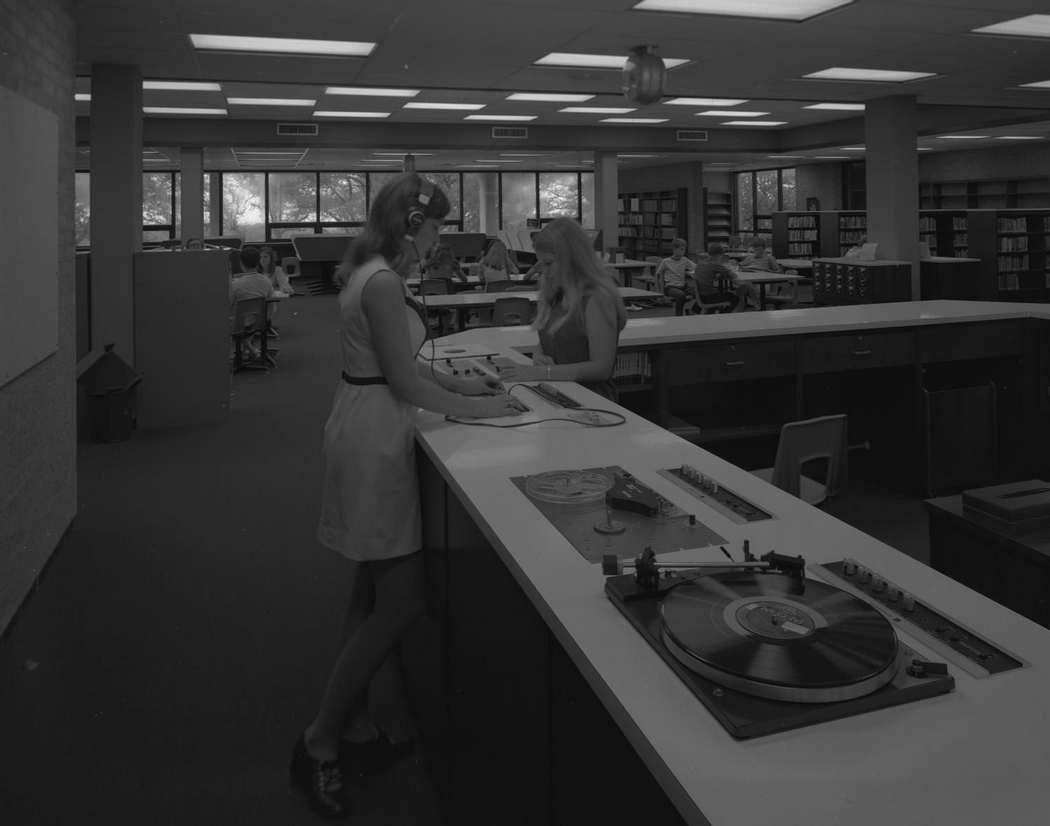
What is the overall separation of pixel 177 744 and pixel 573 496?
5.18ft

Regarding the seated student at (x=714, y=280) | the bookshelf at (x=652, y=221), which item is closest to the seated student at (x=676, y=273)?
the seated student at (x=714, y=280)

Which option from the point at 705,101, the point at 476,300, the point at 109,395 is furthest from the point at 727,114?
the point at 109,395

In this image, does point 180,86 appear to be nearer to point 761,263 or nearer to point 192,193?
point 192,193

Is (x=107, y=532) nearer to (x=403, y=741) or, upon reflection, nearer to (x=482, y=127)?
(x=403, y=741)

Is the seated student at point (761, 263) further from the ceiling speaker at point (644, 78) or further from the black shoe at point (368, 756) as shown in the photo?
the black shoe at point (368, 756)

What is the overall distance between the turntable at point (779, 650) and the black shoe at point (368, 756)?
149 cm

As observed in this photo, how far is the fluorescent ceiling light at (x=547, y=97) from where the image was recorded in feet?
30.7

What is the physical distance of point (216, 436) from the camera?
6613 mm

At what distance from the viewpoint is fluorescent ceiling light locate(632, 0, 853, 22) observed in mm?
5574

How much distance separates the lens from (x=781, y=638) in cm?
109

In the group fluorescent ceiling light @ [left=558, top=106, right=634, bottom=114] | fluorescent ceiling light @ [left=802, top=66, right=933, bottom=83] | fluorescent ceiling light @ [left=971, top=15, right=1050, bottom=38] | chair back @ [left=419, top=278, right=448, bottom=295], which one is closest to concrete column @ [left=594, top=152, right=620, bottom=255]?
fluorescent ceiling light @ [left=558, top=106, right=634, bottom=114]

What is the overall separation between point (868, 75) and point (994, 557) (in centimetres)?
743

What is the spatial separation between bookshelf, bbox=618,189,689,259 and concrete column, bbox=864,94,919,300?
32.1ft

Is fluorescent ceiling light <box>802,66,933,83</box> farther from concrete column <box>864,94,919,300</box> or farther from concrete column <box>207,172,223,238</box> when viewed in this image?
concrete column <box>207,172,223,238</box>
